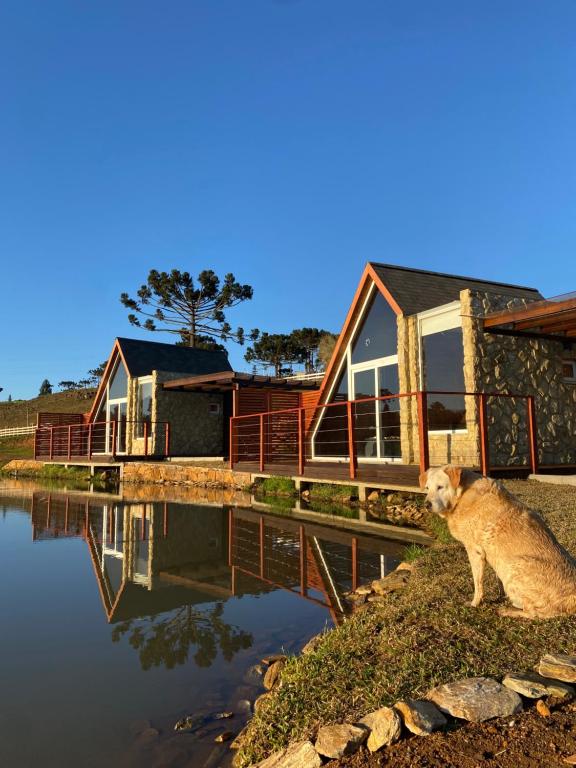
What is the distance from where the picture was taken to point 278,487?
41.8 ft

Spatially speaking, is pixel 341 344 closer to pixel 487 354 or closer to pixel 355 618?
pixel 487 354

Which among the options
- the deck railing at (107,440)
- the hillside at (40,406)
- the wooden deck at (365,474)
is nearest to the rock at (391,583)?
the wooden deck at (365,474)

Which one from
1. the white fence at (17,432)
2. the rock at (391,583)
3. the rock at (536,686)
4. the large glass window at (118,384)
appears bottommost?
the rock at (391,583)

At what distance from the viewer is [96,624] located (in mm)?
4430

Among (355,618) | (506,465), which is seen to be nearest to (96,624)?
(355,618)

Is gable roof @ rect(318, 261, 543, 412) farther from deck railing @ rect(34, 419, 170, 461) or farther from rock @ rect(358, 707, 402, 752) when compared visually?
rock @ rect(358, 707, 402, 752)

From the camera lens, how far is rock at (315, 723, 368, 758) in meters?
1.99

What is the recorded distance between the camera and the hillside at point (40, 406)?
5259cm

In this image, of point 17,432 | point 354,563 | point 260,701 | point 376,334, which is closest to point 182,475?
point 376,334

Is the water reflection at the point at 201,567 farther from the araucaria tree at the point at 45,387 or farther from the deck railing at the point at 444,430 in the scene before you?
the araucaria tree at the point at 45,387

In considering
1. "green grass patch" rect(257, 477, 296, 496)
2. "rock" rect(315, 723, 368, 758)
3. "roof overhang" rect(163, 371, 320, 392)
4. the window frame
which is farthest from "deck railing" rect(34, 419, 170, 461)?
"rock" rect(315, 723, 368, 758)

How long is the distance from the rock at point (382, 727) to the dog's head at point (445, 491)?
1532mm

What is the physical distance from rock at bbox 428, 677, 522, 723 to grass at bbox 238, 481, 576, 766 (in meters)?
0.14

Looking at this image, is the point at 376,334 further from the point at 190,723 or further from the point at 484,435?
the point at 190,723
